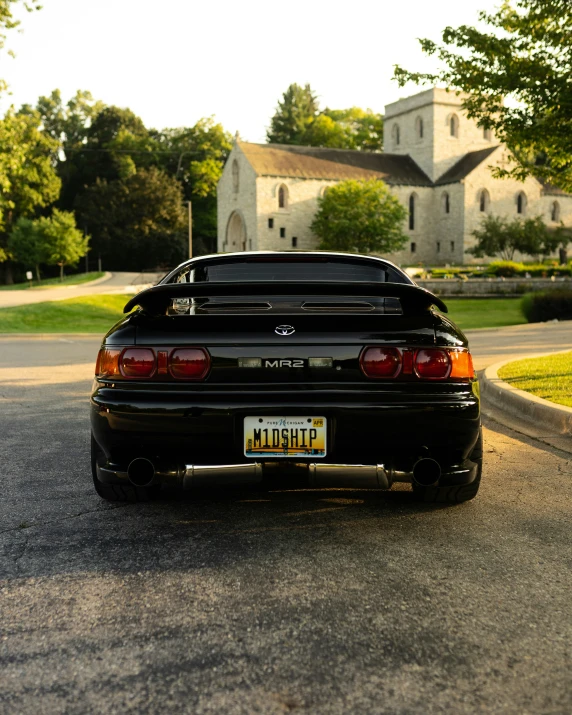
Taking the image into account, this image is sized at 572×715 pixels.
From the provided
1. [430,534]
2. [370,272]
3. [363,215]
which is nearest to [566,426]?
[370,272]

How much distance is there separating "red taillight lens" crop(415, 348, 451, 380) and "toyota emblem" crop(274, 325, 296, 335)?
66 centimetres

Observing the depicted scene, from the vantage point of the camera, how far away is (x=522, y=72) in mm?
11633

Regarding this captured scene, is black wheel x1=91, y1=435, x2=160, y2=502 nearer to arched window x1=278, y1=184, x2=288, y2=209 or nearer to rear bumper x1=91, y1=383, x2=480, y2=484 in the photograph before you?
rear bumper x1=91, y1=383, x2=480, y2=484

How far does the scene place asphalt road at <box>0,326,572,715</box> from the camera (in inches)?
97.4

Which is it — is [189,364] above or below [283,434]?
above

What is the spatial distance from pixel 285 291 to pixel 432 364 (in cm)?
85

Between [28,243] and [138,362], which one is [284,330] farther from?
[28,243]

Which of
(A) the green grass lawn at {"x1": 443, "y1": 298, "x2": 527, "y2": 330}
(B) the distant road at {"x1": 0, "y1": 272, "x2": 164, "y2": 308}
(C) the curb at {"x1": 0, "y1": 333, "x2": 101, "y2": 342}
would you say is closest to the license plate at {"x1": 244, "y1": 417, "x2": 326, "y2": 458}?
(C) the curb at {"x1": 0, "y1": 333, "x2": 101, "y2": 342}

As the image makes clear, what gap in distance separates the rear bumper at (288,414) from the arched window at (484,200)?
7857 cm

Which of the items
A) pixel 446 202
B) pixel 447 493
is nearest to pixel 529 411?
pixel 447 493

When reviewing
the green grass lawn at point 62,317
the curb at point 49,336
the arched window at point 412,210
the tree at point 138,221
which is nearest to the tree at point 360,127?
the arched window at point 412,210

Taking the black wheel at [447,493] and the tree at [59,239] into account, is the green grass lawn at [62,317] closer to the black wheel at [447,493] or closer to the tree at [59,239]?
the black wheel at [447,493]

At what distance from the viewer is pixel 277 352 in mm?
3910

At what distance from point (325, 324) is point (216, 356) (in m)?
0.58
